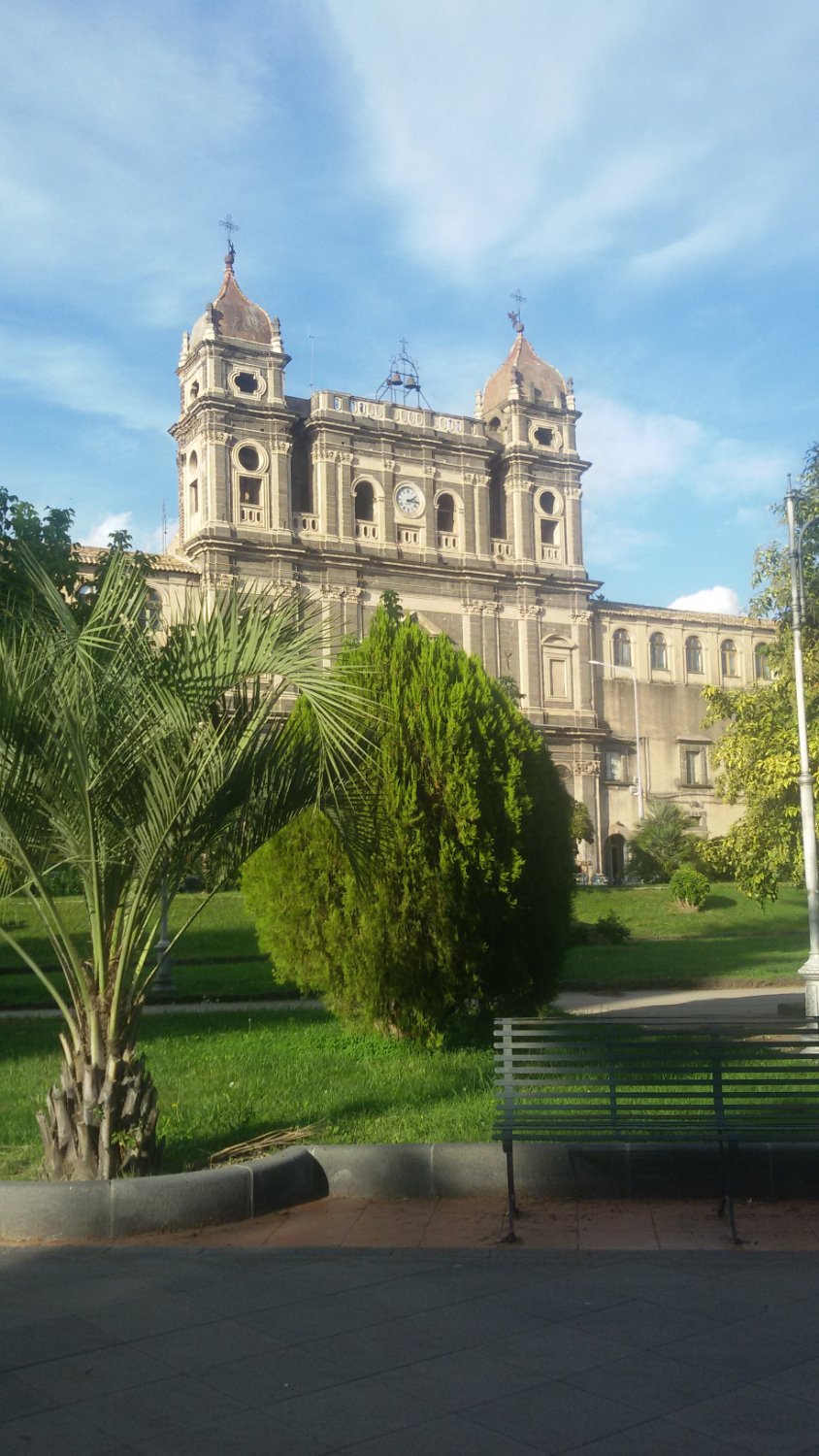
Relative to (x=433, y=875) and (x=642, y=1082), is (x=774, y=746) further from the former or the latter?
(x=642, y=1082)

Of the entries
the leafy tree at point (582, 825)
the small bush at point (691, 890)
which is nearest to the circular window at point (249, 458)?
the leafy tree at point (582, 825)

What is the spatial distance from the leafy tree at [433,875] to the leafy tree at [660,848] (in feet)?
98.7

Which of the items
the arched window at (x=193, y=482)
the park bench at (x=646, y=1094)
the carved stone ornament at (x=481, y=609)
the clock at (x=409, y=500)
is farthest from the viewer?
the carved stone ornament at (x=481, y=609)

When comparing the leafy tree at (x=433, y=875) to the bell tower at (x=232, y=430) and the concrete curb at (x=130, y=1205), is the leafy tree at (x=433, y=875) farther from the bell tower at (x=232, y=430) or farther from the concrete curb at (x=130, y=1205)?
the bell tower at (x=232, y=430)

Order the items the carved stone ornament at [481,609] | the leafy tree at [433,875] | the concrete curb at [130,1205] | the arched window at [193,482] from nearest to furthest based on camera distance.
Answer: the concrete curb at [130,1205] → the leafy tree at [433,875] → the arched window at [193,482] → the carved stone ornament at [481,609]

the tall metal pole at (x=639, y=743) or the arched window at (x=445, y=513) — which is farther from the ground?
the arched window at (x=445, y=513)

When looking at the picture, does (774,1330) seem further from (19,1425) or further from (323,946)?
(323,946)

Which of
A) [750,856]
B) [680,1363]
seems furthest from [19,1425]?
[750,856]

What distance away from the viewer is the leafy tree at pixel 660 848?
41.4 metres

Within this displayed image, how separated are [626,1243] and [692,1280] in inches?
25.3

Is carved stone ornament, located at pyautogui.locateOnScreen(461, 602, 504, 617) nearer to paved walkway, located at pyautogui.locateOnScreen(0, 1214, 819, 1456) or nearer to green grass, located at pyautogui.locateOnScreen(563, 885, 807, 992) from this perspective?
green grass, located at pyautogui.locateOnScreen(563, 885, 807, 992)

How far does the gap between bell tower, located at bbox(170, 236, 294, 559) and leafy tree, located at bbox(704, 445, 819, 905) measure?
32.7m

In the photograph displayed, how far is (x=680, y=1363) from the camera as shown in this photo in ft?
14.2

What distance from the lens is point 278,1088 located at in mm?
9039
